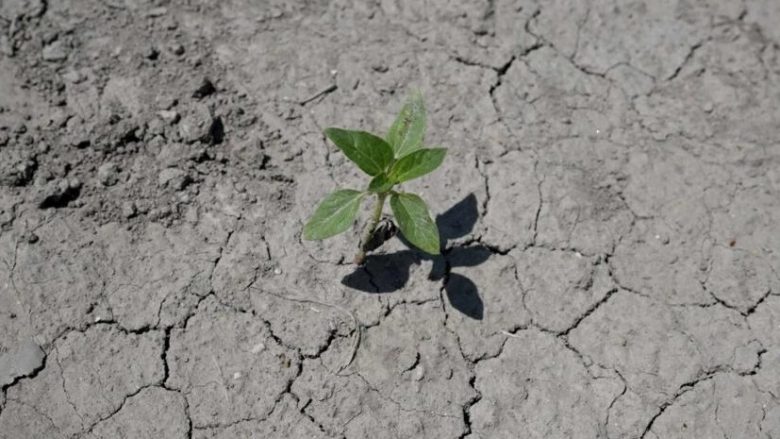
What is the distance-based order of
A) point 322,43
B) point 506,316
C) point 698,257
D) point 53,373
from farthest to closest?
1. point 322,43
2. point 698,257
3. point 506,316
4. point 53,373

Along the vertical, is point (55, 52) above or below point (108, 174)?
above

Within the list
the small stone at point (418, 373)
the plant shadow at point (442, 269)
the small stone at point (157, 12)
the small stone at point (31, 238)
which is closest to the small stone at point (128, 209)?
the small stone at point (31, 238)

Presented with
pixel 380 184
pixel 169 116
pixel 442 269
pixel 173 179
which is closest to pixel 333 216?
pixel 380 184

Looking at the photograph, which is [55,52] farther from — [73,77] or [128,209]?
[128,209]

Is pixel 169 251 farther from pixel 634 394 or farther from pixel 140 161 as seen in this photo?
pixel 634 394

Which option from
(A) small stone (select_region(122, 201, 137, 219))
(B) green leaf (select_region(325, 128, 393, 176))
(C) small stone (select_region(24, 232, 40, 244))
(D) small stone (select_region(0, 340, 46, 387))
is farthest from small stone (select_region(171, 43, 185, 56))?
(D) small stone (select_region(0, 340, 46, 387))

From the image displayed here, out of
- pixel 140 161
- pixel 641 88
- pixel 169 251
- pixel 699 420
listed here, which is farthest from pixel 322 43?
pixel 699 420
